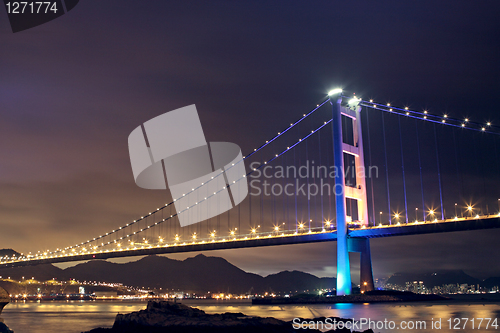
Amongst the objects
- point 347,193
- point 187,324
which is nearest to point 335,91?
point 347,193

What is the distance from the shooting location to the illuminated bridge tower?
129 ft

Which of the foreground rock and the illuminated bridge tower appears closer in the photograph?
the foreground rock

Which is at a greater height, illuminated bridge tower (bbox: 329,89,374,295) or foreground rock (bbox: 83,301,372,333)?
illuminated bridge tower (bbox: 329,89,374,295)

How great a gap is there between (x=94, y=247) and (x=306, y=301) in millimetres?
33775

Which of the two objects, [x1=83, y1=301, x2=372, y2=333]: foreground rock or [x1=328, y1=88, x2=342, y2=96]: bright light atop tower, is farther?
[x1=328, y1=88, x2=342, y2=96]: bright light atop tower

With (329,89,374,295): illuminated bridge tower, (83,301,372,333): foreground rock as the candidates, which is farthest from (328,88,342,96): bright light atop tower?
(83,301,372,333): foreground rock

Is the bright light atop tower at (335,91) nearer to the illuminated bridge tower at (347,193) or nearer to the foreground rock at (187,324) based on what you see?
the illuminated bridge tower at (347,193)

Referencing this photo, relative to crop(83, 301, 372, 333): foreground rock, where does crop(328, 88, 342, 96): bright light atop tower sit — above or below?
above

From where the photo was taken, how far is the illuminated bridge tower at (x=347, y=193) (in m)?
39.2

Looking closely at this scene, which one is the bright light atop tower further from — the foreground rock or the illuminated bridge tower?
the foreground rock

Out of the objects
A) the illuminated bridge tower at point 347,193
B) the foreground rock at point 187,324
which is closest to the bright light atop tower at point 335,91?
the illuminated bridge tower at point 347,193

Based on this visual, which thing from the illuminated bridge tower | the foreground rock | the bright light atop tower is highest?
the bright light atop tower

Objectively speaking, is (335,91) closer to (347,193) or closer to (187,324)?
(347,193)

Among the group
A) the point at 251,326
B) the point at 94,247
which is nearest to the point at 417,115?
the point at 251,326
